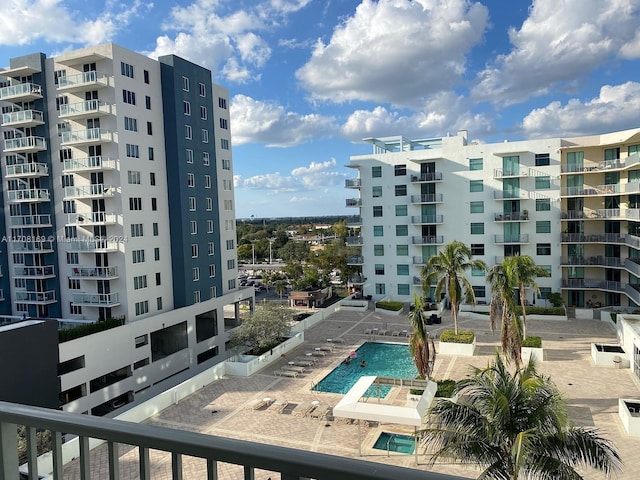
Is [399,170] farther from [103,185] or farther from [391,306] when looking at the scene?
[103,185]

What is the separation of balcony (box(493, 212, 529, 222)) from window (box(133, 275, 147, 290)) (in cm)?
2775

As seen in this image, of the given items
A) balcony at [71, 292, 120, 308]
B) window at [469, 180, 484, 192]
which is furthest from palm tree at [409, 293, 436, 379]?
window at [469, 180, 484, 192]

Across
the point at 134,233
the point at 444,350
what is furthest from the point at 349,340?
the point at 134,233

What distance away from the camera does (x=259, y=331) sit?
29125mm

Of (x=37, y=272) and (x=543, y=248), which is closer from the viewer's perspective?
(x=37, y=272)

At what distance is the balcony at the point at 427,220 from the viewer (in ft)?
145

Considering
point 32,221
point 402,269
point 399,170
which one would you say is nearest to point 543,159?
point 399,170

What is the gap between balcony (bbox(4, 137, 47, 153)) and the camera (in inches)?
1286

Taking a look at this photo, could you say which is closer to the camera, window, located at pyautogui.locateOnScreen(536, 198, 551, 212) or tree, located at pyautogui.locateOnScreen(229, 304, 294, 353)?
tree, located at pyautogui.locateOnScreen(229, 304, 294, 353)

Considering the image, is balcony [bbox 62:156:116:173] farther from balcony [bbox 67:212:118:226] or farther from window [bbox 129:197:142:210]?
balcony [bbox 67:212:118:226]

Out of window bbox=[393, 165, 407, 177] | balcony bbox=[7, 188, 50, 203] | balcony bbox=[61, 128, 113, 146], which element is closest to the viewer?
balcony bbox=[61, 128, 113, 146]

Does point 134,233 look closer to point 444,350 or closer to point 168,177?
point 168,177

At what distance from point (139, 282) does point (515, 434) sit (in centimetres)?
2712

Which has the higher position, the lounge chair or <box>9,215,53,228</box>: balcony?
<box>9,215,53,228</box>: balcony
